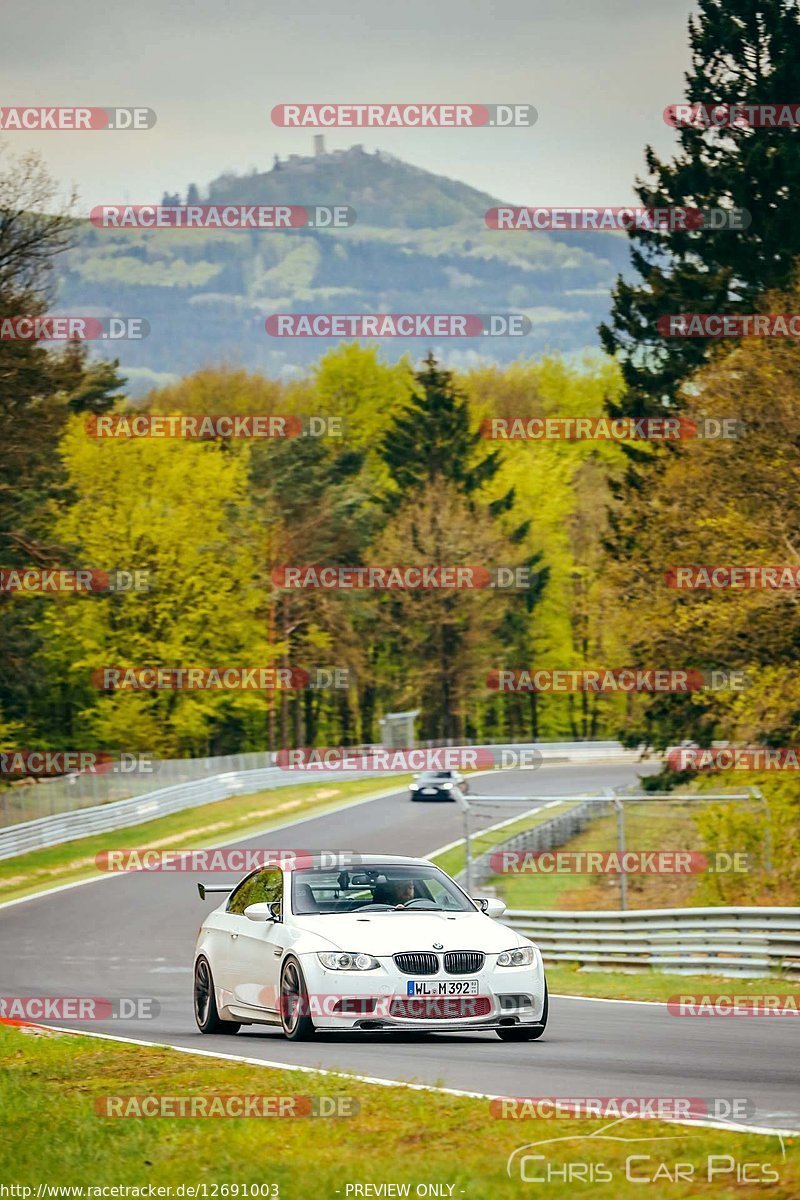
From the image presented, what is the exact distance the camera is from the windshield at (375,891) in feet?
45.2

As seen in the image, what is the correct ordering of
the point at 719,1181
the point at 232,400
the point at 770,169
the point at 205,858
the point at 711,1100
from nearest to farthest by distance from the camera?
the point at 719,1181 < the point at 711,1100 < the point at 770,169 < the point at 205,858 < the point at 232,400

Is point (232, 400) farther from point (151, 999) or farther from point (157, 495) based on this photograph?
point (151, 999)

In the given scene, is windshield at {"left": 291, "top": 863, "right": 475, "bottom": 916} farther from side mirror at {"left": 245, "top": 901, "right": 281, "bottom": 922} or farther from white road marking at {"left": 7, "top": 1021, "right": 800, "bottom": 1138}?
white road marking at {"left": 7, "top": 1021, "right": 800, "bottom": 1138}

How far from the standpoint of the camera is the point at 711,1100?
930cm

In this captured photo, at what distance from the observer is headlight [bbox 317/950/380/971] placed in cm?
1280

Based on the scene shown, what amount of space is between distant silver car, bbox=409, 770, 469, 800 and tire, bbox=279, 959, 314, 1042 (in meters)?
45.8

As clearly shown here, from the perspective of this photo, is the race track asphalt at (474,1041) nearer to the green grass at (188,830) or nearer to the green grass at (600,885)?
the green grass at (600,885)

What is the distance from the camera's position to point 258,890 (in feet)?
47.8

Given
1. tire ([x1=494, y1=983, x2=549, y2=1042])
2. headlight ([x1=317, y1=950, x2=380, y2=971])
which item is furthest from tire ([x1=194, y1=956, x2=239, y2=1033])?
tire ([x1=494, y1=983, x2=549, y2=1042])

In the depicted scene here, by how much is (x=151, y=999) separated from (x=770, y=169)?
28.4 meters

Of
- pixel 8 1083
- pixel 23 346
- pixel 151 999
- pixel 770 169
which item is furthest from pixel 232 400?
pixel 8 1083

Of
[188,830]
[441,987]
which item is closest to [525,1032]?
[441,987]

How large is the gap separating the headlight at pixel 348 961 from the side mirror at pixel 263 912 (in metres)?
0.96

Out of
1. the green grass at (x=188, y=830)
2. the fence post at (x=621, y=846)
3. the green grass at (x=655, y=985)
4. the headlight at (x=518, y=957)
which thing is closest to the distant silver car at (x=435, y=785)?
the green grass at (x=188, y=830)
